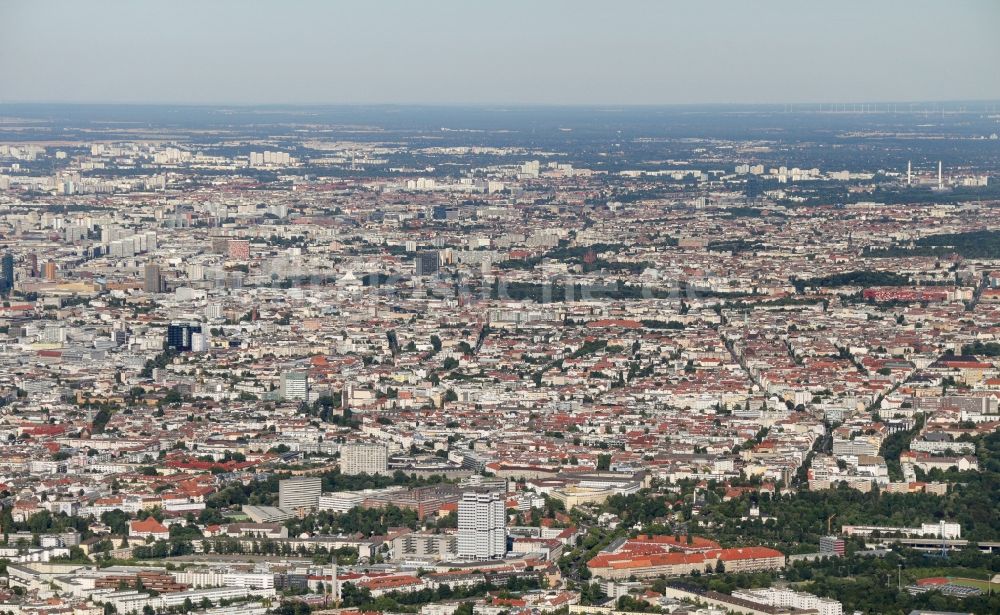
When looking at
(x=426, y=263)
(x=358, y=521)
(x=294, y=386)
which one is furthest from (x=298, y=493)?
(x=426, y=263)

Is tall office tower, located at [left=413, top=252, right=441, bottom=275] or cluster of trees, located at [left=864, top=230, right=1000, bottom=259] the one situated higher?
cluster of trees, located at [left=864, top=230, right=1000, bottom=259]

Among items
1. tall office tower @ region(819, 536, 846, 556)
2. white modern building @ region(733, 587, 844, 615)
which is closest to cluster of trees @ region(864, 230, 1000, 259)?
tall office tower @ region(819, 536, 846, 556)

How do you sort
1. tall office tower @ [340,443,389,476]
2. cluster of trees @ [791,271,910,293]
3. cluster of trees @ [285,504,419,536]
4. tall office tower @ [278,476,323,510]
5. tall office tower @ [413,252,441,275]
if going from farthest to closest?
tall office tower @ [413,252,441,275] → cluster of trees @ [791,271,910,293] → tall office tower @ [340,443,389,476] → tall office tower @ [278,476,323,510] → cluster of trees @ [285,504,419,536]

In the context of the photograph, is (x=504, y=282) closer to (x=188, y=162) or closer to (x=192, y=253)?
(x=192, y=253)

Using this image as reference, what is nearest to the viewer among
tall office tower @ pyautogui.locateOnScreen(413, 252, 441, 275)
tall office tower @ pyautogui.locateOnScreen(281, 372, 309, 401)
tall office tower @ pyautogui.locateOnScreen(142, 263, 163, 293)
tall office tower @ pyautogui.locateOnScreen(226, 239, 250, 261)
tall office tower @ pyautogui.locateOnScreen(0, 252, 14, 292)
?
tall office tower @ pyautogui.locateOnScreen(281, 372, 309, 401)

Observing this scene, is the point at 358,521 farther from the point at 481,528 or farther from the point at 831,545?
the point at 831,545

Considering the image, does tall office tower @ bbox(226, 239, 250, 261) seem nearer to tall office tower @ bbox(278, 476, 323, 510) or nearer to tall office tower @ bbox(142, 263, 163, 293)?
tall office tower @ bbox(142, 263, 163, 293)
